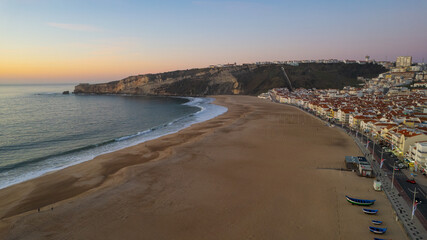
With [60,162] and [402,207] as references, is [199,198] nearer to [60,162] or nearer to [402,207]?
[402,207]

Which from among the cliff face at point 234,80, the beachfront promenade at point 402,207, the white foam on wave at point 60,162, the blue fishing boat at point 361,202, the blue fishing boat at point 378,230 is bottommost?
the beachfront promenade at point 402,207

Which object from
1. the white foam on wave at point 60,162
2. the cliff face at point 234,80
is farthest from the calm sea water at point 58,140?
the cliff face at point 234,80

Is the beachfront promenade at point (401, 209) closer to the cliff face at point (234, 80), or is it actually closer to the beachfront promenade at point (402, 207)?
the beachfront promenade at point (402, 207)

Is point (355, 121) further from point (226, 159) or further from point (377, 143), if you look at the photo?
point (226, 159)

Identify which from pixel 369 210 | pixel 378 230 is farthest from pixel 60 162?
pixel 378 230

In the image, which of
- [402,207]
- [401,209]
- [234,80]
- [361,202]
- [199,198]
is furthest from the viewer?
[234,80]
